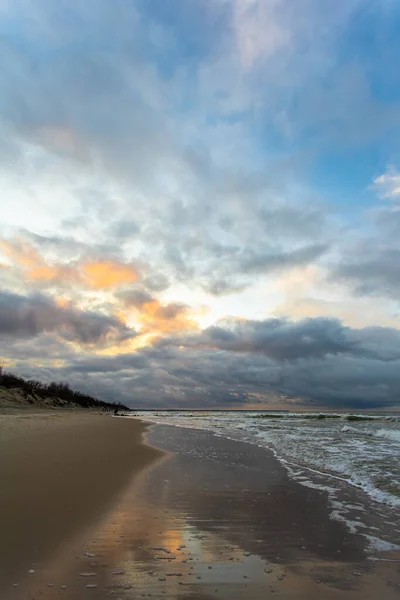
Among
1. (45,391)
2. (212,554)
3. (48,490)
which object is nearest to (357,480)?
(212,554)

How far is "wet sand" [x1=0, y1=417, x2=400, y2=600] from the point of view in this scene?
13.1 feet

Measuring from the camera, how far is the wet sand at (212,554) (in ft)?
13.1

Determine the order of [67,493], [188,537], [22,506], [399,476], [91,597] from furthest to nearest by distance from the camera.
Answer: [399,476] → [67,493] → [22,506] → [188,537] → [91,597]

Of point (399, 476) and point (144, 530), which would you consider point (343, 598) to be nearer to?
point (144, 530)

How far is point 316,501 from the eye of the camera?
7895mm

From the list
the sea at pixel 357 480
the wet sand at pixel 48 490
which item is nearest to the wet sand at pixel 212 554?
the wet sand at pixel 48 490

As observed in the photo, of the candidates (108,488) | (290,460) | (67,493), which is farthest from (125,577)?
(290,460)

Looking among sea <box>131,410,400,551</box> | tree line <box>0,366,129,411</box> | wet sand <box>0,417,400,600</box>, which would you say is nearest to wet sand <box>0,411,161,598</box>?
wet sand <box>0,417,400,600</box>

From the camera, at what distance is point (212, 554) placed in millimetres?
4957

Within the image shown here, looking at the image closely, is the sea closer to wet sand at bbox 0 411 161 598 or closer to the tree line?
wet sand at bbox 0 411 161 598

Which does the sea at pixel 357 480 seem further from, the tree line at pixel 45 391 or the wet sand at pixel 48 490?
the tree line at pixel 45 391

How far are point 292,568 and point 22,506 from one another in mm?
4258

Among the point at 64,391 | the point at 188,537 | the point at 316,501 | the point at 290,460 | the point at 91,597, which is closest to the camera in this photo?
the point at 91,597

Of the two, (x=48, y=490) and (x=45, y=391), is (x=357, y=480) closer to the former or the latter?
(x=48, y=490)
